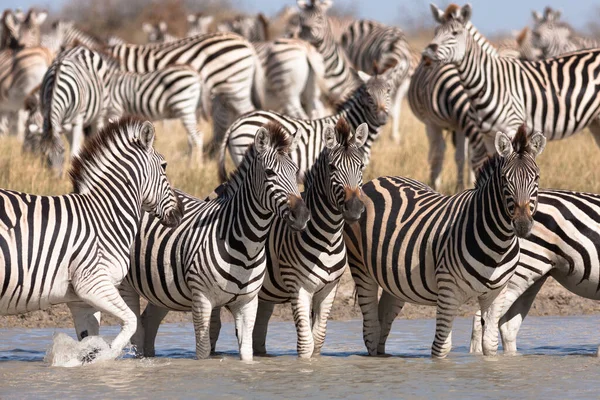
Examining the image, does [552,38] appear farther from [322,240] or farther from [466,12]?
[322,240]

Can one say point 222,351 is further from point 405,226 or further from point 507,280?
point 507,280

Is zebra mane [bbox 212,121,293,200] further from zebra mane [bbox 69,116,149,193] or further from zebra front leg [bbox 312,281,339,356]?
zebra front leg [bbox 312,281,339,356]

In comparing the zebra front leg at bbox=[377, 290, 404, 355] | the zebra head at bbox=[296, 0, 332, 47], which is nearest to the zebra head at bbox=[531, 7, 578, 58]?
the zebra head at bbox=[296, 0, 332, 47]

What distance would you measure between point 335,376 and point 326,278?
67 centimetres

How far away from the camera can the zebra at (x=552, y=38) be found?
2427cm

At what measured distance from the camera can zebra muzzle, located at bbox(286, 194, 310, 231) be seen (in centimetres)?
682

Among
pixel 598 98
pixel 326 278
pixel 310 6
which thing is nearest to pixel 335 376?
pixel 326 278

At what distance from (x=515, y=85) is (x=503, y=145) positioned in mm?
4843

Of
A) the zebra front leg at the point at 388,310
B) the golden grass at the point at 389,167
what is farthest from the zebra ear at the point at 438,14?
the zebra front leg at the point at 388,310

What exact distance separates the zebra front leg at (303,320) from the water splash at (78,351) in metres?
1.18

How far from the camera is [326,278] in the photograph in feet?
24.1

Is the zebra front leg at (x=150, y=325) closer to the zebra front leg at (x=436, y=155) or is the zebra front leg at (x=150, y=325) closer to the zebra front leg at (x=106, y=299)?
the zebra front leg at (x=106, y=299)

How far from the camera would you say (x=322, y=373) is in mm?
7059

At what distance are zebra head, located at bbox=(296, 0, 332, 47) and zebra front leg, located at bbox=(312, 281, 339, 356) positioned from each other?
11816 mm
